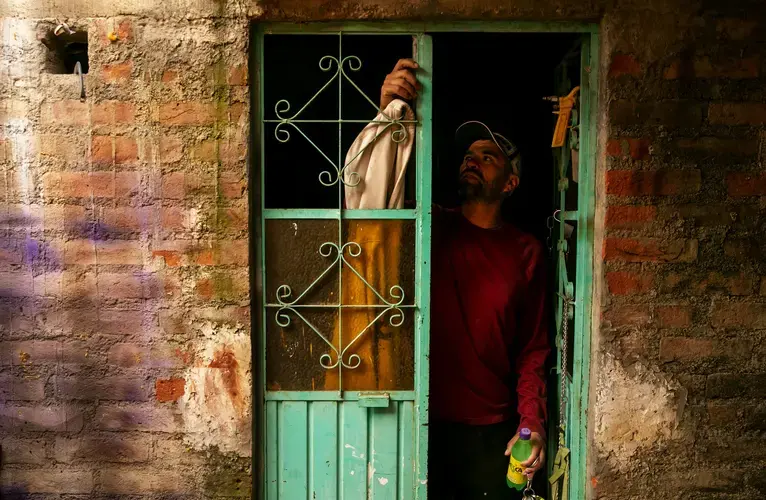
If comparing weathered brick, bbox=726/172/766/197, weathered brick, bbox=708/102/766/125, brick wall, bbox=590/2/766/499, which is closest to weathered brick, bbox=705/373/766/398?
brick wall, bbox=590/2/766/499

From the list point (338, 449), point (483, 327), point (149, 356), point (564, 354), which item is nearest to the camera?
point (149, 356)

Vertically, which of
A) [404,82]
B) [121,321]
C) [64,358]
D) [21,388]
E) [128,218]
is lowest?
[21,388]

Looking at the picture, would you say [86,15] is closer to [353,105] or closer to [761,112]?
[353,105]

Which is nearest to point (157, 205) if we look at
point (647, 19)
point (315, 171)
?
point (315, 171)

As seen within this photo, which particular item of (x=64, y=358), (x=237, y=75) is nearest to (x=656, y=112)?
(x=237, y=75)

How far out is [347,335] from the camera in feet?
7.80

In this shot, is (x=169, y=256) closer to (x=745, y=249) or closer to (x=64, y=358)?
(x=64, y=358)

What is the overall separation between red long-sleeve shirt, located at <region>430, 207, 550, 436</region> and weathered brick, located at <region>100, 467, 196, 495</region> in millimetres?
1188

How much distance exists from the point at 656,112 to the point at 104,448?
8.32 ft

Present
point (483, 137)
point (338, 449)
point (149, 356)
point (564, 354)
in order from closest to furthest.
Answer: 1. point (149, 356)
2. point (338, 449)
3. point (564, 354)
4. point (483, 137)

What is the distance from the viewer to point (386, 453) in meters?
2.41

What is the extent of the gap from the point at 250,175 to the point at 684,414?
195 centimetres

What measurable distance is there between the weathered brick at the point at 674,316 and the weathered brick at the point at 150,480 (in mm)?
1957

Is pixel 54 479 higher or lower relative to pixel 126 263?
lower
